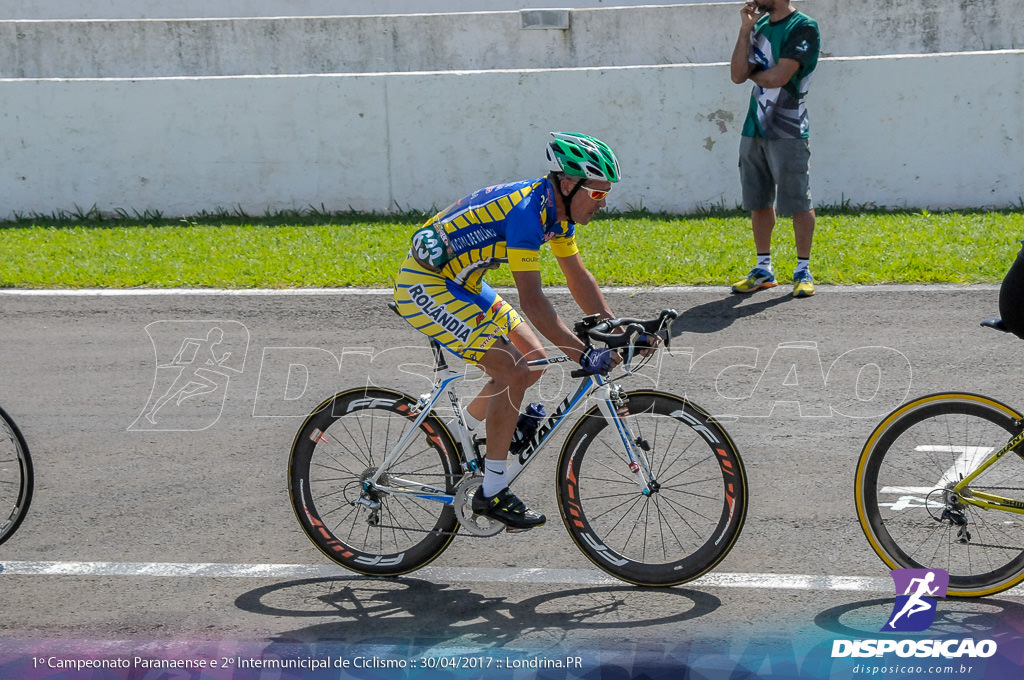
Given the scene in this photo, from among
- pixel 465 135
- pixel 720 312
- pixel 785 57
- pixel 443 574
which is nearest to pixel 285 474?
pixel 443 574

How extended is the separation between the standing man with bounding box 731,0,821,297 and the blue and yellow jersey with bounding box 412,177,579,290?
4783 mm

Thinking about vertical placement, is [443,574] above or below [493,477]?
below

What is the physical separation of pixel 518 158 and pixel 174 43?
23.8 ft

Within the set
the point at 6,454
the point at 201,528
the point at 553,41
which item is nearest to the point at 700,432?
the point at 201,528

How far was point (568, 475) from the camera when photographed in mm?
4895

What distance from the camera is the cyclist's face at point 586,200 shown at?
15.6 ft

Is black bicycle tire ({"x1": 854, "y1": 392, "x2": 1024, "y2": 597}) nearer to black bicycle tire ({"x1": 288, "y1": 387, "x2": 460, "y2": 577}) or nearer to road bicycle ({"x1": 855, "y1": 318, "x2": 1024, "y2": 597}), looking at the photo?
road bicycle ({"x1": 855, "y1": 318, "x2": 1024, "y2": 597})

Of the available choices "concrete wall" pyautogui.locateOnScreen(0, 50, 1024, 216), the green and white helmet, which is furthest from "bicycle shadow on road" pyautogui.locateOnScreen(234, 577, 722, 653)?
"concrete wall" pyautogui.locateOnScreen(0, 50, 1024, 216)

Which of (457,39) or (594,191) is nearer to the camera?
(594,191)

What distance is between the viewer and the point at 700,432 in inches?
185

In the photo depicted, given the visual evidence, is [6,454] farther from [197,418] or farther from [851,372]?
[851,372]

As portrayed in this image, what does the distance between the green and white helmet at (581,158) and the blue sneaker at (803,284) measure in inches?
189

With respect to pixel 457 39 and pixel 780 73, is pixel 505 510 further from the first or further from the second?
pixel 457 39

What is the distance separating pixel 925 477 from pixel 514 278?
192 centimetres
